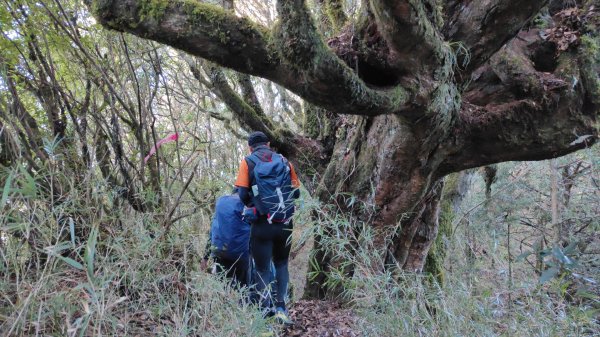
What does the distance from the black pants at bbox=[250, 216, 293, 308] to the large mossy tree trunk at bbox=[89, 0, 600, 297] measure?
411 mm

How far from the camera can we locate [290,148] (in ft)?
18.7

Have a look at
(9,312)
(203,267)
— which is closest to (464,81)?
(203,267)

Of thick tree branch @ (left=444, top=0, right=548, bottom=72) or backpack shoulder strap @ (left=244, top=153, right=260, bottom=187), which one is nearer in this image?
thick tree branch @ (left=444, top=0, right=548, bottom=72)

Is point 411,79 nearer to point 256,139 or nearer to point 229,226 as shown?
point 256,139

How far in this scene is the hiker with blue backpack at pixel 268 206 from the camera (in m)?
3.77

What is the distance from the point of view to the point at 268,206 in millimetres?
3777

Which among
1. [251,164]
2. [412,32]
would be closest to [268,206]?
[251,164]

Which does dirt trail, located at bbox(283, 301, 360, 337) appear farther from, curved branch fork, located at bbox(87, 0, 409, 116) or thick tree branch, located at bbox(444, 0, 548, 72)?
Answer: thick tree branch, located at bbox(444, 0, 548, 72)

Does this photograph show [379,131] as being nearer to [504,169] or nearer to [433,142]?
[433,142]

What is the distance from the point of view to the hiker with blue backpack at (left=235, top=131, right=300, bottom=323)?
3.77 meters

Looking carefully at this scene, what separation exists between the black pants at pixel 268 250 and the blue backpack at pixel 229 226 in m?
0.29

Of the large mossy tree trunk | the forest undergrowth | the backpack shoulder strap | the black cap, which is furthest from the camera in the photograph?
the black cap

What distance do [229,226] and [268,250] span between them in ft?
1.73

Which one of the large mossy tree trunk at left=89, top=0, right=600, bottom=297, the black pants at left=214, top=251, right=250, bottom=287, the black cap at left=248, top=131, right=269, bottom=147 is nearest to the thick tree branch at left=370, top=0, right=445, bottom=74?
the large mossy tree trunk at left=89, top=0, right=600, bottom=297
